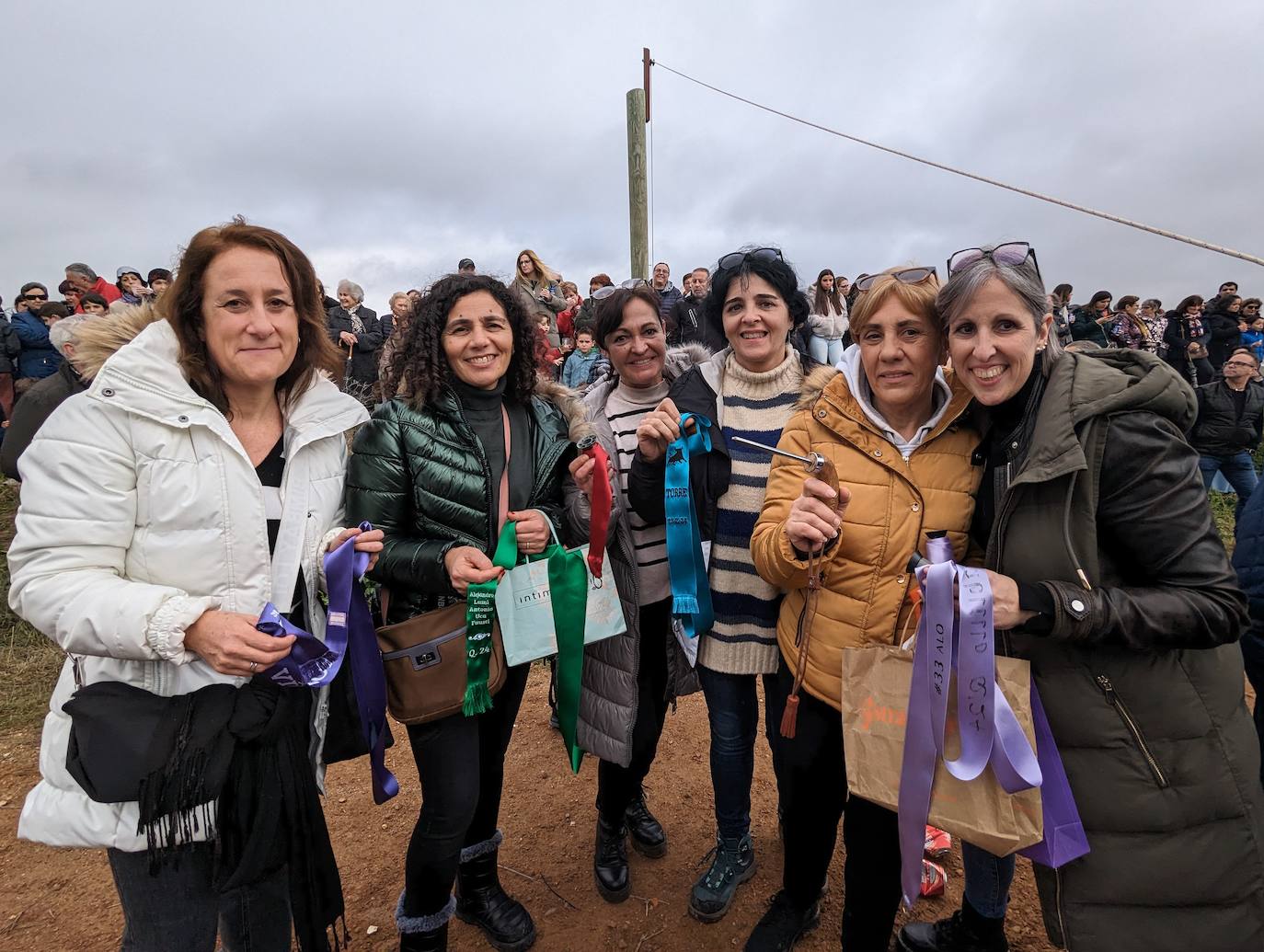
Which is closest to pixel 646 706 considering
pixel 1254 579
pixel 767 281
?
pixel 767 281

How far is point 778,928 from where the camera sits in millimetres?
2326

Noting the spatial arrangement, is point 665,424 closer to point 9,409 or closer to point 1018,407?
point 1018,407

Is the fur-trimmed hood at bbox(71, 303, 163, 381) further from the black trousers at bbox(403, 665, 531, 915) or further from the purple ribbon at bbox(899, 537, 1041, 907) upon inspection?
the purple ribbon at bbox(899, 537, 1041, 907)

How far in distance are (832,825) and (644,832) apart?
115 cm

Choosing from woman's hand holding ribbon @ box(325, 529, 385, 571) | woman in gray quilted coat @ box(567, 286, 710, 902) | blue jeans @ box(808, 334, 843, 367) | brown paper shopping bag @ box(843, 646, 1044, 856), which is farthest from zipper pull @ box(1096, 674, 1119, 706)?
blue jeans @ box(808, 334, 843, 367)

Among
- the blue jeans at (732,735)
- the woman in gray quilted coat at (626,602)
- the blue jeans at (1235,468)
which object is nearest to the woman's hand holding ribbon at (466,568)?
the woman in gray quilted coat at (626,602)

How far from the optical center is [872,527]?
186cm

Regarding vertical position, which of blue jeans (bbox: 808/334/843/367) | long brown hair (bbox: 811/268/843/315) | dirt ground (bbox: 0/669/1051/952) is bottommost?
dirt ground (bbox: 0/669/1051/952)

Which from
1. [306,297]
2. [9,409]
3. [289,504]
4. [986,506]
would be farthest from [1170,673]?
[9,409]

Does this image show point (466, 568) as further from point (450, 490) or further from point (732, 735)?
point (732, 735)

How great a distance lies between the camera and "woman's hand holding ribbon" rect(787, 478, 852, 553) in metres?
1.77

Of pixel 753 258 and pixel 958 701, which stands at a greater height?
pixel 753 258

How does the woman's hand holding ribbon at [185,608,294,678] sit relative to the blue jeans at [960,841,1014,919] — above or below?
above

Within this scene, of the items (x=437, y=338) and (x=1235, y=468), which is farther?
(x=1235, y=468)
